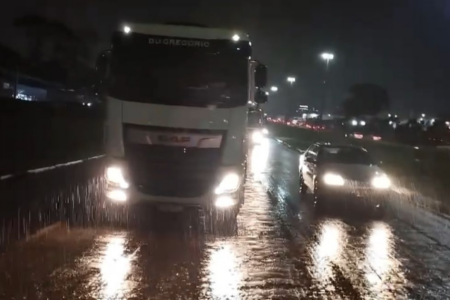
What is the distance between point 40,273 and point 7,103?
486 inches

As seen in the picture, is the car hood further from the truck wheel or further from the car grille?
the car grille

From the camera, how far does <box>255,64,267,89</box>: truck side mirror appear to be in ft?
43.2

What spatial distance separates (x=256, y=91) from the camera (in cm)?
1323

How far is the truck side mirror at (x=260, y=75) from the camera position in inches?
519

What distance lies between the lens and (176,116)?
12.0 m

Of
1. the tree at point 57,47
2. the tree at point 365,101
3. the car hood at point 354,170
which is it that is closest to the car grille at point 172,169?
the car hood at point 354,170

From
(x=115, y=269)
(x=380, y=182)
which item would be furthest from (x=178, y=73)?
(x=380, y=182)

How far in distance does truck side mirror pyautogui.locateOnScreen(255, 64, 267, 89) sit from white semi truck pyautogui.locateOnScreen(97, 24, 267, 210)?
0.79 m

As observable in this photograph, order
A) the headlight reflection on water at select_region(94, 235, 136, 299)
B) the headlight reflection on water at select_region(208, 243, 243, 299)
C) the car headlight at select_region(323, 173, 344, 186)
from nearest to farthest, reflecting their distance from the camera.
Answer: the headlight reflection on water at select_region(94, 235, 136, 299)
the headlight reflection on water at select_region(208, 243, 243, 299)
the car headlight at select_region(323, 173, 344, 186)

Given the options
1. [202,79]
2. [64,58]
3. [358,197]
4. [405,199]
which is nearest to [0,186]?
[202,79]

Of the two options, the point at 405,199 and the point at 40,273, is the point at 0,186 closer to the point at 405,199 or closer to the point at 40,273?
the point at 40,273

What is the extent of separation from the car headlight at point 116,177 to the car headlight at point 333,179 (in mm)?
6665

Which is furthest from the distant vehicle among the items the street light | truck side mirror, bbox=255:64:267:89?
the street light

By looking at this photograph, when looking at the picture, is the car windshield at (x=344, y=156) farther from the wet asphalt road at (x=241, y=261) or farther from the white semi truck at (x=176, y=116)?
the white semi truck at (x=176, y=116)
